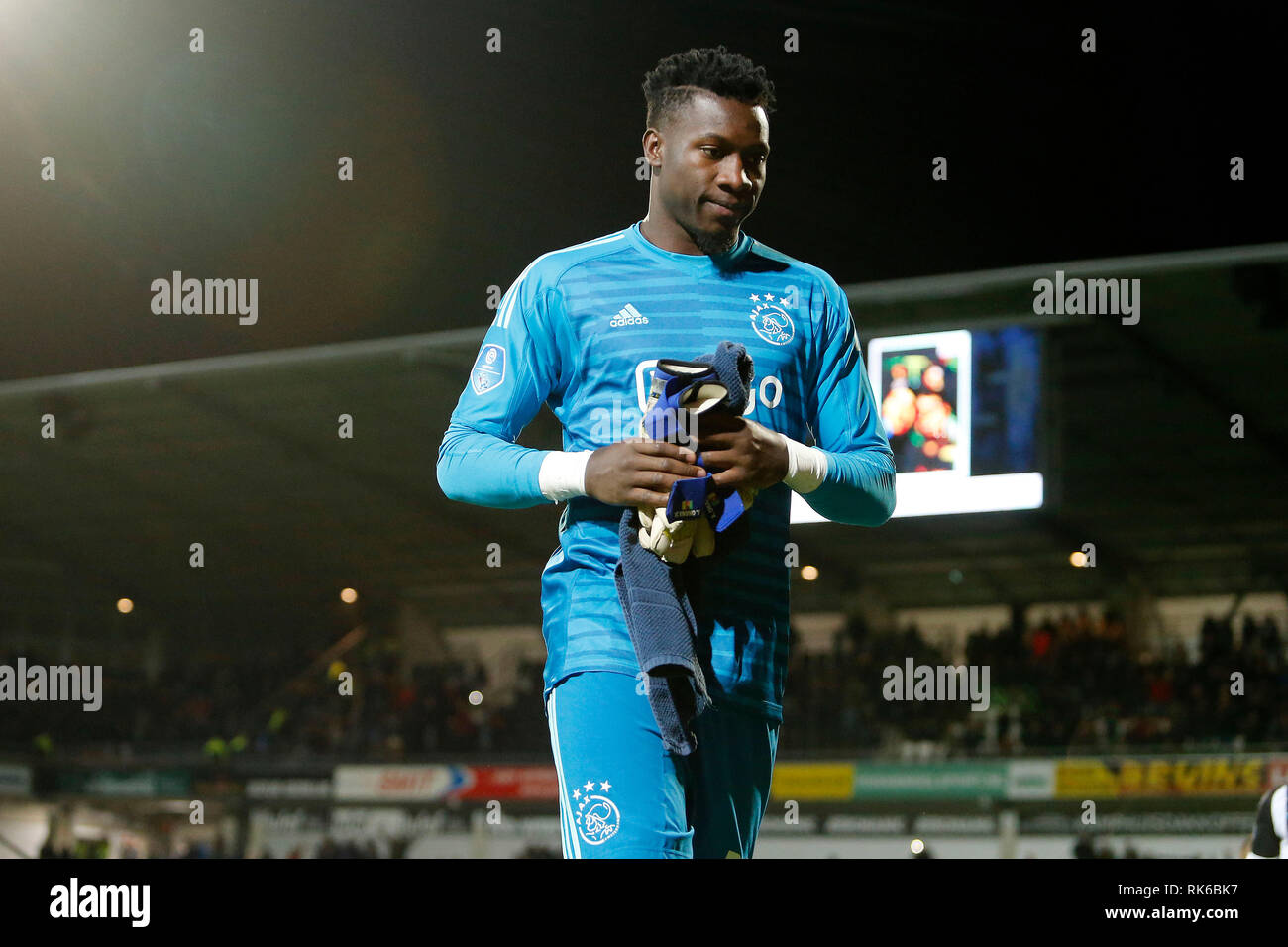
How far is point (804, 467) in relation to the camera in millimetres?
1897

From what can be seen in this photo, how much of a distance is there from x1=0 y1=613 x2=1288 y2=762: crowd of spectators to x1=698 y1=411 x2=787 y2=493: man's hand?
9.84m

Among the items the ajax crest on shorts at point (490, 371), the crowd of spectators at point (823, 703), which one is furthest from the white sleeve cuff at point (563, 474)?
the crowd of spectators at point (823, 703)

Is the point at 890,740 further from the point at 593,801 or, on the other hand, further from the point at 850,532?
the point at 593,801

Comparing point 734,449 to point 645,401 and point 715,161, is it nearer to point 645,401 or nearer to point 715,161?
point 645,401

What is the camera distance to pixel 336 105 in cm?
452

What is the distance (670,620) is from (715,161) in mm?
681

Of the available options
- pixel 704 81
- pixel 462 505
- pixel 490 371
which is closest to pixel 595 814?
pixel 490 371

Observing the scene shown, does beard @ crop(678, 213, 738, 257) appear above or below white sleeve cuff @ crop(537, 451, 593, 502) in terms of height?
above

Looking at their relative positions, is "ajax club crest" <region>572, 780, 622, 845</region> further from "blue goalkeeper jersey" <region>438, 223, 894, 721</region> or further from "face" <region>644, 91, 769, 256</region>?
"face" <region>644, 91, 769, 256</region>

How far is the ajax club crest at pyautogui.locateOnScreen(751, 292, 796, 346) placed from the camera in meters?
2.04

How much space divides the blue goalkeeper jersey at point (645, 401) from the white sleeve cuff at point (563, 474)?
2 centimetres

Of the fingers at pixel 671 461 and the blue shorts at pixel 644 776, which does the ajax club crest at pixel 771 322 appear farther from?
the blue shorts at pixel 644 776

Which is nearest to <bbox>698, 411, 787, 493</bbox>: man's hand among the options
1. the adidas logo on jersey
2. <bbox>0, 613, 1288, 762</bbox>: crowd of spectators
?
the adidas logo on jersey
